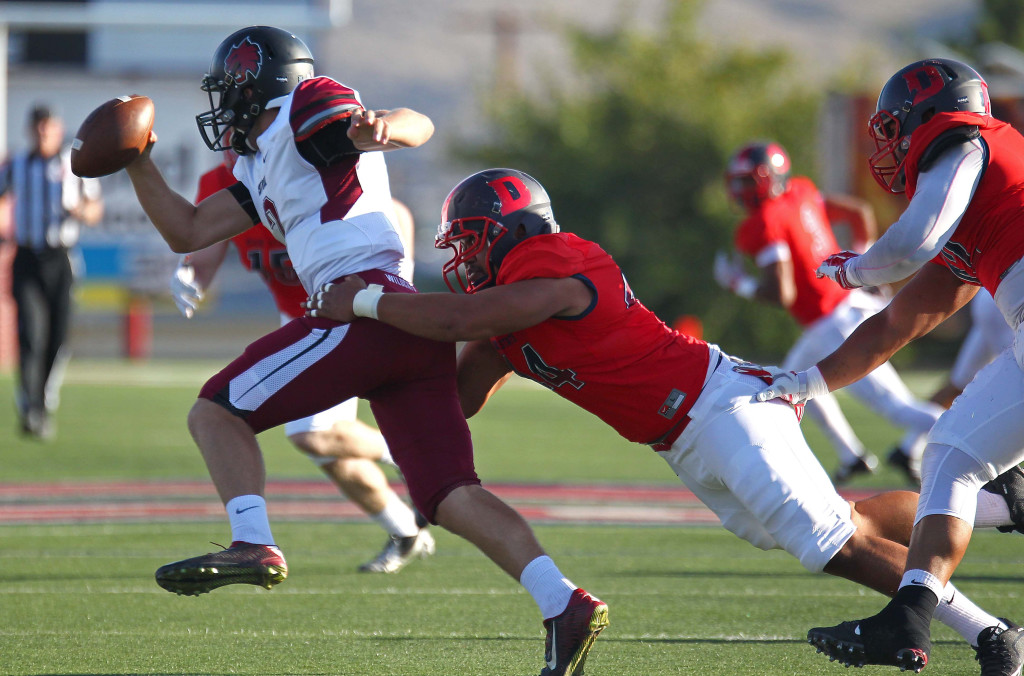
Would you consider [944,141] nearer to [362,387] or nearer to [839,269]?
[839,269]

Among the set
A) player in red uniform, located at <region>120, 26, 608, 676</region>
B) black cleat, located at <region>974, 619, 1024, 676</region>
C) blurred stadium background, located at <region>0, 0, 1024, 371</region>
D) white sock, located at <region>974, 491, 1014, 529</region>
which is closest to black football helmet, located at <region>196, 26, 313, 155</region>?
player in red uniform, located at <region>120, 26, 608, 676</region>

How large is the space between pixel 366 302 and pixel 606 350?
0.62 meters

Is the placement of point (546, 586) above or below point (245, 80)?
below

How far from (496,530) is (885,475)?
17.0ft

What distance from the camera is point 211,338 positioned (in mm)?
28500

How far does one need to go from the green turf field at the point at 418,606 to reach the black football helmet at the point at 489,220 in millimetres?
1074

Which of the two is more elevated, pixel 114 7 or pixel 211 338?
pixel 114 7

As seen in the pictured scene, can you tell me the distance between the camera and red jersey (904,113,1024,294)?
319cm

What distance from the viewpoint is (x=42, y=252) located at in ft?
30.7

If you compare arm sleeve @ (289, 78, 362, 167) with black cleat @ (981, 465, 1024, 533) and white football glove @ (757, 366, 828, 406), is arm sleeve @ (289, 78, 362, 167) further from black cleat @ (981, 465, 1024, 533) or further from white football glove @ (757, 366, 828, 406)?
black cleat @ (981, 465, 1024, 533)

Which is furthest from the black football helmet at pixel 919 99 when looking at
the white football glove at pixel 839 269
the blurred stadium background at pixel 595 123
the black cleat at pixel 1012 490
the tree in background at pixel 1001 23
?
the tree in background at pixel 1001 23

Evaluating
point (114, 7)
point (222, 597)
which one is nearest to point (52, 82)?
point (114, 7)

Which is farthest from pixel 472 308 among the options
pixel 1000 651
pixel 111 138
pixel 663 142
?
pixel 663 142

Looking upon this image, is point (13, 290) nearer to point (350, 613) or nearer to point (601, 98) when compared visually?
point (350, 613)
